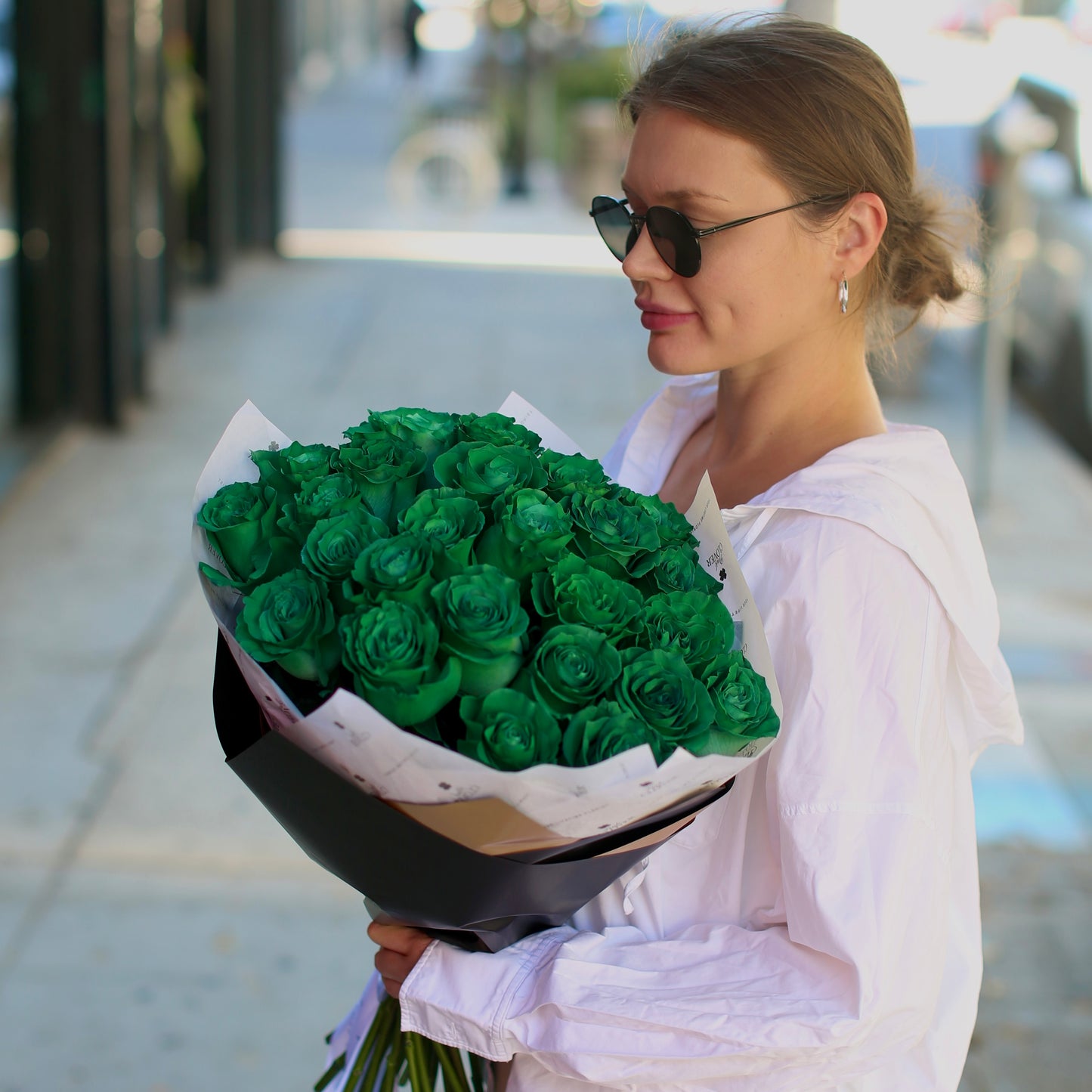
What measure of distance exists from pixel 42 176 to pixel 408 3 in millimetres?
12713

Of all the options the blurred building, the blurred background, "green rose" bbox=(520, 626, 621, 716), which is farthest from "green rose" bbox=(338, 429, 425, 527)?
the blurred building

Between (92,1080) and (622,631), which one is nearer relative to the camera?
(622,631)

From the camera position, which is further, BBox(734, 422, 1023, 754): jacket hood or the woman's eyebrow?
the woman's eyebrow

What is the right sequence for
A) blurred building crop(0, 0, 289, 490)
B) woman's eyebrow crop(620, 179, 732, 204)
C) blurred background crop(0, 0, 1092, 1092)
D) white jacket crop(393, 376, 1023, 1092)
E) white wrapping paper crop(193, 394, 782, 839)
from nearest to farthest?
white wrapping paper crop(193, 394, 782, 839) < white jacket crop(393, 376, 1023, 1092) < woman's eyebrow crop(620, 179, 732, 204) < blurred background crop(0, 0, 1092, 1092) < blurred building crop(0, 0, 289, 490)

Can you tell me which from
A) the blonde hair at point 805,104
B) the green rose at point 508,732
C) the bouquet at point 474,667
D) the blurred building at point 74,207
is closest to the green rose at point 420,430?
the bouquet at point 474,667

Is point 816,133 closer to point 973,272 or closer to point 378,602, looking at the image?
point 973,272

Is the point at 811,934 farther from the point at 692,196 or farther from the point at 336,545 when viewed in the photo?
Answer: the point at 692,196

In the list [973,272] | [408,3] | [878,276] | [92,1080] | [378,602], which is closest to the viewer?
[378,602]

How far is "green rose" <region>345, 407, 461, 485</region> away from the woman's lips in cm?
30

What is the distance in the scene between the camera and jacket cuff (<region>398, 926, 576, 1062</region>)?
4.75 feet

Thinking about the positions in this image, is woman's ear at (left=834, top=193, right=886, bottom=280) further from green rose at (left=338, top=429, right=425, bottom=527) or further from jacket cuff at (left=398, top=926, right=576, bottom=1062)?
jacket cuff at (left=398, top=926, right=576, bottom=1062)

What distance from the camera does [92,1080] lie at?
116 inches

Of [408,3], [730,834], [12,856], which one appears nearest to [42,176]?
[12,856]

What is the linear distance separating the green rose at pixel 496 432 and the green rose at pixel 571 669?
294 millimetres
